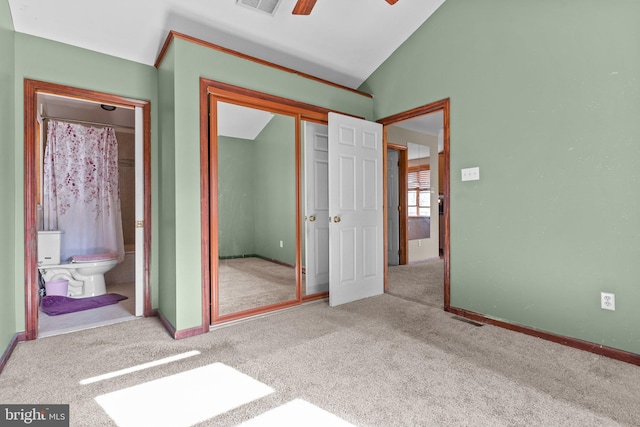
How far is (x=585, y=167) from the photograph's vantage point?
2.29m

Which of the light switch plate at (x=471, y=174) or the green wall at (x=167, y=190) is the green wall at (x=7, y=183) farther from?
the light switch plate at (x=471, y=174)

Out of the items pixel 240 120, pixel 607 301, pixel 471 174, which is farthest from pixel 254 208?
pixel 607 301

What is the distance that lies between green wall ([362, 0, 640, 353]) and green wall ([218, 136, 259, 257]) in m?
1.95

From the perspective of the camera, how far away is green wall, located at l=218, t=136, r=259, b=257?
9.32ft

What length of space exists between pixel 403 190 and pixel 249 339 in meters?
4.32

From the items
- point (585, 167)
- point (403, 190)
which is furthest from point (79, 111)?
point (585, 167)

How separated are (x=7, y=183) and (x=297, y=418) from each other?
2508 mm

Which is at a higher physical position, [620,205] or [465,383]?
[620,205]

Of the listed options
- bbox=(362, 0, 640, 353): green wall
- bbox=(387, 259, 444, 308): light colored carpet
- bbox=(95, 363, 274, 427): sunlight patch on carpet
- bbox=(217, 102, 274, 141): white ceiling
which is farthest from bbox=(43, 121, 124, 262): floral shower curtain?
bbox=(362, 0, 640, 353): green wall

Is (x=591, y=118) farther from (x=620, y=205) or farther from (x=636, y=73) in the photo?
(x=620, y=205)

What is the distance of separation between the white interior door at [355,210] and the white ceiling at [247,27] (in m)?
0.74

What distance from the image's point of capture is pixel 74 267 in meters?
3.62

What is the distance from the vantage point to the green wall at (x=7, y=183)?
6.83 feet

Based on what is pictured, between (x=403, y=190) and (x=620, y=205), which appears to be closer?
(x=620, y=205)
